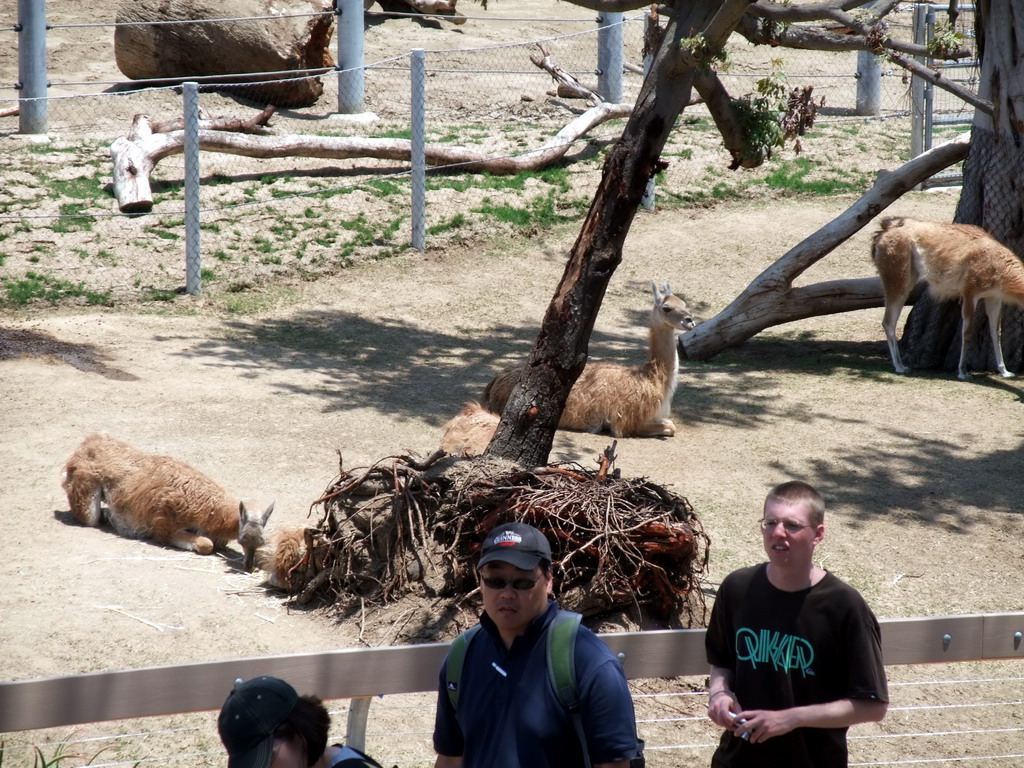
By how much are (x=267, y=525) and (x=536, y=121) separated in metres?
11.2

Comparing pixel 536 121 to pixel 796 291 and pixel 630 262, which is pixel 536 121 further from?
pixel 796 291

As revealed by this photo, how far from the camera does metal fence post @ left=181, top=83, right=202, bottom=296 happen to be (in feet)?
38.1

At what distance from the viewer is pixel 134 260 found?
12.1m

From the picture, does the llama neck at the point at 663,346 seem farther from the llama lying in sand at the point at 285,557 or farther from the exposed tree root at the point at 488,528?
the llama lying in sand at the point at 285,557

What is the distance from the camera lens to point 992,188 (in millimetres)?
10539

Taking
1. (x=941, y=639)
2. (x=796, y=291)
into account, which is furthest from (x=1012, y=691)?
(x=796, y=291)

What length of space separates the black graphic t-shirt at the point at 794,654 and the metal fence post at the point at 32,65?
12.1 metres

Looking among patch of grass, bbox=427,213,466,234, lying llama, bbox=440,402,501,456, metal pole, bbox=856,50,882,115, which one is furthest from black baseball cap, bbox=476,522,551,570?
metal pole, bbox=856,50,882,115

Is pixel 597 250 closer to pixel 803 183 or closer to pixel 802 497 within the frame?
pixel 802 497

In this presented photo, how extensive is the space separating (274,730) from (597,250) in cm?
413

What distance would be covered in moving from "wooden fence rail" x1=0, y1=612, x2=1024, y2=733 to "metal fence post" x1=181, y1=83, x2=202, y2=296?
929cm

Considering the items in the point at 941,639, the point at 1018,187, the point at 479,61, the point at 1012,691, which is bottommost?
the point at 1012,691

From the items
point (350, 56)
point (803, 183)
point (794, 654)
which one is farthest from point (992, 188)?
point (350, 56)

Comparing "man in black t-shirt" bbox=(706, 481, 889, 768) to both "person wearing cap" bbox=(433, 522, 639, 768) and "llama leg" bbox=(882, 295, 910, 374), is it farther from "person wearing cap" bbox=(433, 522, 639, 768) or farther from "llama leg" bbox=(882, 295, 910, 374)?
"llama leg" bbox=(882, 295, 910, 374)
